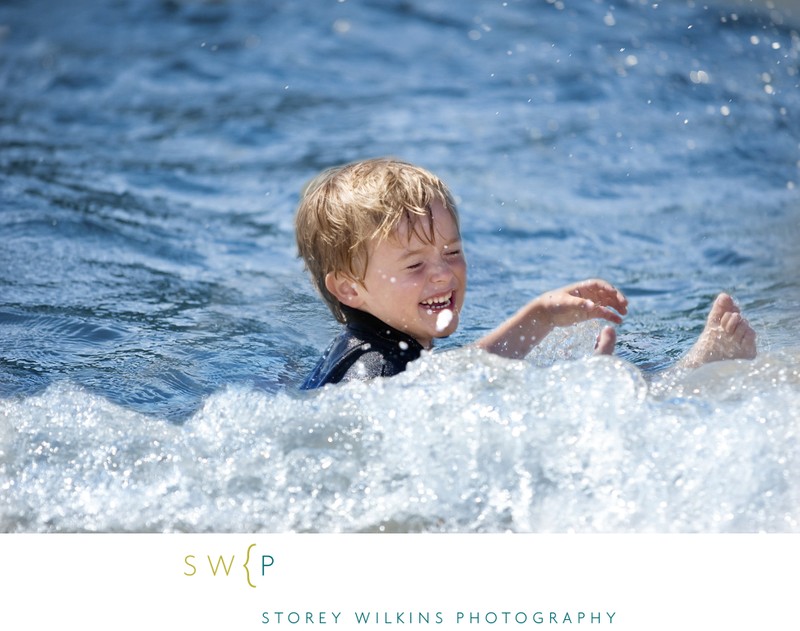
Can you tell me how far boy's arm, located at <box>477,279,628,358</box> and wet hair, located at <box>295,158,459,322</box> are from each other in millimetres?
316

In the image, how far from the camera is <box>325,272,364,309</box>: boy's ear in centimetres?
279

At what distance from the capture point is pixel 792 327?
3.42 m

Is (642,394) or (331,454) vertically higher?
(642,394)

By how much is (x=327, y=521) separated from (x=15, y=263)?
2.41 meters

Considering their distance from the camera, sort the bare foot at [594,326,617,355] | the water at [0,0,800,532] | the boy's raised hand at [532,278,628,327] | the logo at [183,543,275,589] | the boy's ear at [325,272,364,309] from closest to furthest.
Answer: the logo at [183,543,275,589] → the water at [0,0,800,532] → the bare foot at [594,326,617,355] → the boy's raised hand at [532,278,628,327] → the boy's ear at [325,272,364,309]

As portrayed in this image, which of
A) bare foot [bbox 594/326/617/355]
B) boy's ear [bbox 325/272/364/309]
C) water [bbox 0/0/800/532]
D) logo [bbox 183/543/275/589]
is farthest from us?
boy's ear [bbox 325/272/364/309]

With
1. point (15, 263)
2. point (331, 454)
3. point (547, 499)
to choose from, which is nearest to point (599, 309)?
point (547, 499)

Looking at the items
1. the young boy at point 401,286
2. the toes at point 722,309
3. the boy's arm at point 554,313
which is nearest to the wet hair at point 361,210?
the young boy at point 401,286

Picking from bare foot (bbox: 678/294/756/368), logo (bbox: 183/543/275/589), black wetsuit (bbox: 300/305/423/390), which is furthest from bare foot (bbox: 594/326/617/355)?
logo (bbox: 183/543/275/589)

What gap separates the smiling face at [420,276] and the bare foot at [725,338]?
2.10 feet

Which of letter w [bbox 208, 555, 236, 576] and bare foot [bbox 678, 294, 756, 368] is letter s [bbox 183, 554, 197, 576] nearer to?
letter w [bbox 208, 555, 236, 576]

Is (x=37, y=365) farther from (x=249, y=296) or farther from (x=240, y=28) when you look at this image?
(x=240, y=28)

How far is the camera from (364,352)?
8.91 ft

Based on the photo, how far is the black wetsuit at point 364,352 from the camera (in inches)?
105
